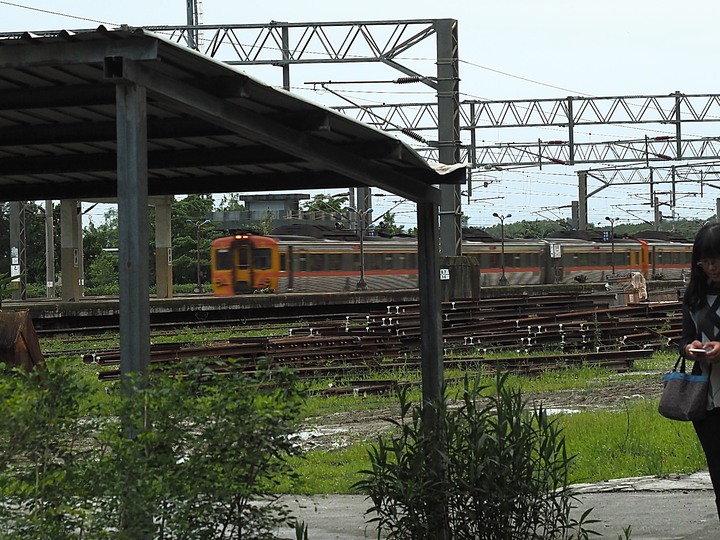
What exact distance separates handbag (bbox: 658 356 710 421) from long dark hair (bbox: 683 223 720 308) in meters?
0.45

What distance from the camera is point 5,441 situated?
572 centimetres

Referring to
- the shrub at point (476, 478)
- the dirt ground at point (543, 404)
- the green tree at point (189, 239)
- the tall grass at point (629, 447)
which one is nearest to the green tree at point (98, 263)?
the green tree at point (189, 239)

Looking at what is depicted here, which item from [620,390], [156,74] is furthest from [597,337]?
[156,74]

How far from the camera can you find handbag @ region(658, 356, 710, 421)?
6.79 metres

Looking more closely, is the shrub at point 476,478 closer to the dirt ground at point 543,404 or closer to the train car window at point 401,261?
the dirt ground at point 543,404

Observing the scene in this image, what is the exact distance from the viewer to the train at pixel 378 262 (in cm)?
4866

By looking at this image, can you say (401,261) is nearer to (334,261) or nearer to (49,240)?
(334,261)

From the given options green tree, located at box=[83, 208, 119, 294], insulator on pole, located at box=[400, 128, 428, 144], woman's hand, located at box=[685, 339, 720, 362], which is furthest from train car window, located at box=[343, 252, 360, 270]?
woman's hand, located at box=[685, 339, 720, 362]

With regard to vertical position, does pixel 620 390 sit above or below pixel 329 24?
below

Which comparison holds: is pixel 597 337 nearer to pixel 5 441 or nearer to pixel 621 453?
pixel 621 453

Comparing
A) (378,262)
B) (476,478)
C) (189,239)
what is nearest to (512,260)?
(378,262)

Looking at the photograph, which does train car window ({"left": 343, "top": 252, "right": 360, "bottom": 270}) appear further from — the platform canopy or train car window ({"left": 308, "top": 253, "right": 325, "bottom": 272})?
the platform canopy

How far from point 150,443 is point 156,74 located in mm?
2187

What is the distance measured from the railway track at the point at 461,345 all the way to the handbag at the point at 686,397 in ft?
42.7
